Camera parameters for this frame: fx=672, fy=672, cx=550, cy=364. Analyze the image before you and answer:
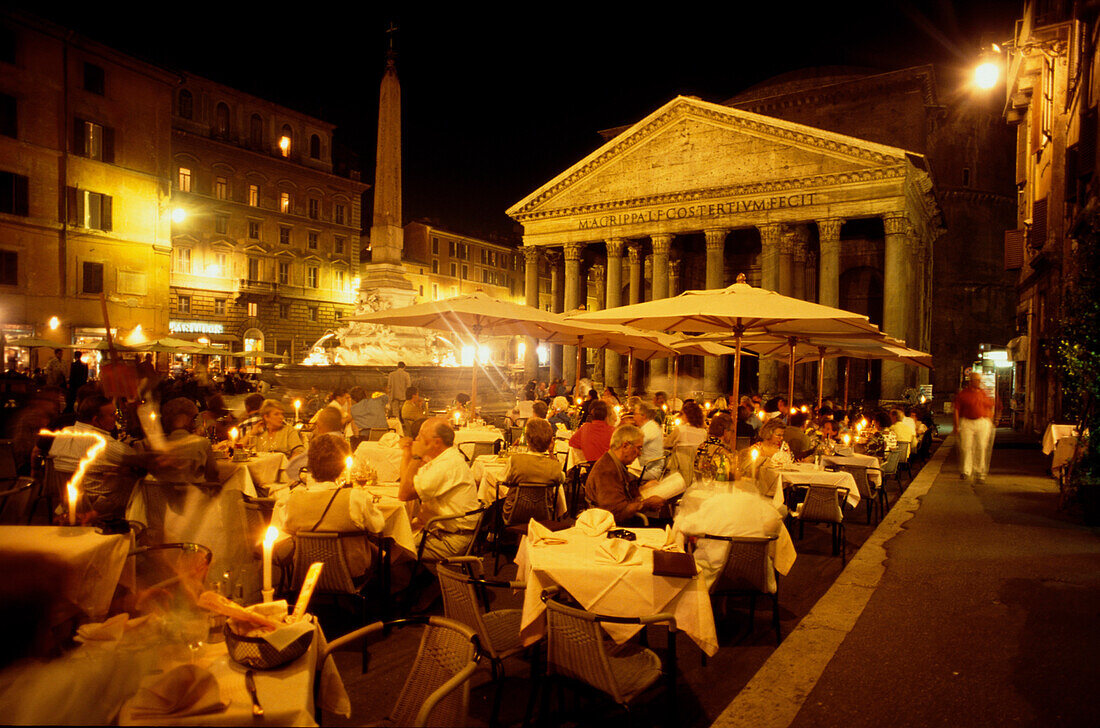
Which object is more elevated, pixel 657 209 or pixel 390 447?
pixel 657 209

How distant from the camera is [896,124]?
1264 inches

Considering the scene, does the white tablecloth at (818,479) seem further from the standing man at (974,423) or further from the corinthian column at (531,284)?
the corinthian column at (531,284)

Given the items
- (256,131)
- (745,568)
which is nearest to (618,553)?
(745,568)

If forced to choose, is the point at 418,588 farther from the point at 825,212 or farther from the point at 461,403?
the point at 825,212

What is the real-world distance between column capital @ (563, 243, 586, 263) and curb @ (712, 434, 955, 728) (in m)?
27.0

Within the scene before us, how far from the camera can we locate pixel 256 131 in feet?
132

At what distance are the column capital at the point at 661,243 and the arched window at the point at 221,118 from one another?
2578 cm

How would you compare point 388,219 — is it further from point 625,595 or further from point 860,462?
point 625,595

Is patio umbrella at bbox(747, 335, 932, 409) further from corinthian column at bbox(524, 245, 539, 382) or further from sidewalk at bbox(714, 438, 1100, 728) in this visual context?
corinthian column at bbox(524, 245, 539, 382)

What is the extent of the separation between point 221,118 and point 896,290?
36.1m

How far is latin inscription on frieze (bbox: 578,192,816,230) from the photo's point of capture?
2731 centimetres

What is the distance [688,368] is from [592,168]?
12.3 metres

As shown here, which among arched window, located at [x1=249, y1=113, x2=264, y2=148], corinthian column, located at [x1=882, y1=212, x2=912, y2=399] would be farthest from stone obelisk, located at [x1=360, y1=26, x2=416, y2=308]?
arched window, located at [x1=249, y1=113, x2=264, y2=148]

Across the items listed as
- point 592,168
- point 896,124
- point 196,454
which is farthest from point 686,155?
point 196,454
